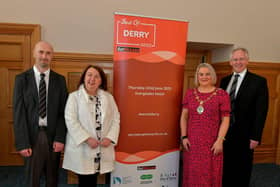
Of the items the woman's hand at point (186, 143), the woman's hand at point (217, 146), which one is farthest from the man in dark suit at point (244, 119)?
the woman's hand at point (186, 143)

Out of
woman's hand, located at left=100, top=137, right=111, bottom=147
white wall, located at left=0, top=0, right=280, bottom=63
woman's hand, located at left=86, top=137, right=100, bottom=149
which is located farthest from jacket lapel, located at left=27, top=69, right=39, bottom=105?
white wall, located at left=0, top=0, right=280, bottom=63

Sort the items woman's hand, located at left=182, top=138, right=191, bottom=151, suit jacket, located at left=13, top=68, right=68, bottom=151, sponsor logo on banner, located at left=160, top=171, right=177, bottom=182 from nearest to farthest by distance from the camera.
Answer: suit jacket, located at left=13, top=68, right=68, bottom=151
woman's hand, located at left=182, top=138, right=191, bottom=151
sponsor logo on banner, located at left=160, top=171, right=177, bottom=182

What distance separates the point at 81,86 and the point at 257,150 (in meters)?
3.26

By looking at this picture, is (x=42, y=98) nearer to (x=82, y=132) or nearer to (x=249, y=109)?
(x=82, y=132)

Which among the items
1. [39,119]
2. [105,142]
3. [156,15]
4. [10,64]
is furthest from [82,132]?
[156,15]

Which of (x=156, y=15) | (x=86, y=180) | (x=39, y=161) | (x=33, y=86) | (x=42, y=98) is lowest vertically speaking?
(x=86, y=180)

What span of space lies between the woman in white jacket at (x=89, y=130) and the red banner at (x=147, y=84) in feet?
0.94

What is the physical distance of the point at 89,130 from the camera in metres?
1.81

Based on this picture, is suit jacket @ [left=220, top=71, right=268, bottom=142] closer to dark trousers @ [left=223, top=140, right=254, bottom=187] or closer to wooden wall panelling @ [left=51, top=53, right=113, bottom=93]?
dark trousers @ [left=223, top=140, right=254, bottom=187]

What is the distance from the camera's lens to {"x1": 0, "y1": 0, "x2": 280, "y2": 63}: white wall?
2857mm

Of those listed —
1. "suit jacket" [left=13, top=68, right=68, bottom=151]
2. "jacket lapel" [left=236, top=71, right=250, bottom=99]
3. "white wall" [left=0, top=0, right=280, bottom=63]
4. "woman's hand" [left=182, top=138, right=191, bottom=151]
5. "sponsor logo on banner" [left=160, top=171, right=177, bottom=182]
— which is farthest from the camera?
"white wall" [left=0, top=0, right=280, bottom=63]

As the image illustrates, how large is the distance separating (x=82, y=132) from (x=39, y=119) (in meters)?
0.41

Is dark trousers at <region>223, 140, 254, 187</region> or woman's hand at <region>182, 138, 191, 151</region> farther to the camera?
dark trousers at <region>223, 140, 254, 187</region>

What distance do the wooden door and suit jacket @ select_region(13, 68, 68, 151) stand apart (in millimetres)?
1336
